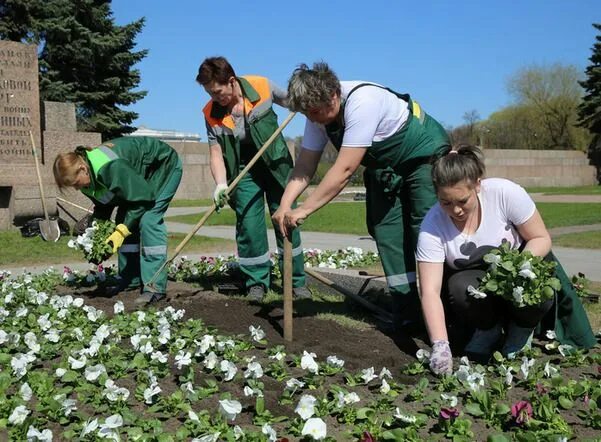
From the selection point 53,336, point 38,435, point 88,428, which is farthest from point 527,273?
point 53,336

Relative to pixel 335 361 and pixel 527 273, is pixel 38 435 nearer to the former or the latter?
pixel 335 361

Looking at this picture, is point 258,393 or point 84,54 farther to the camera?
point 84,54

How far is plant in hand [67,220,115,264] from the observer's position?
215 inches

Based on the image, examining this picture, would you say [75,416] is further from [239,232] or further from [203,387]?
[239,232]

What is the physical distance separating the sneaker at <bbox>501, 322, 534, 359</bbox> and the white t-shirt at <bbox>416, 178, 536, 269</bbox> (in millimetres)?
410

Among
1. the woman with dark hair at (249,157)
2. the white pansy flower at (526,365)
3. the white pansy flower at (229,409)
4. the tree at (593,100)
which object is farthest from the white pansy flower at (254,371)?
the tree at (593,100)

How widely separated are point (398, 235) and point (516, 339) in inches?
44.0

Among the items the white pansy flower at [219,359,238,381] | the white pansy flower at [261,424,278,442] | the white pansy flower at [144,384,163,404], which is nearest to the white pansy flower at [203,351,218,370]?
the white pansy flower at [219,359,238,381]

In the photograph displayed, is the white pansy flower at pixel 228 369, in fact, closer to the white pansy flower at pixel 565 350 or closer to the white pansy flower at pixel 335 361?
the white pansy flower at pixel 335 361

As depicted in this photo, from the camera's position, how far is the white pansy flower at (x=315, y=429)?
263 centimetres

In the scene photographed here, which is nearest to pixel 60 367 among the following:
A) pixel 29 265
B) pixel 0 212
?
pixel 29 265

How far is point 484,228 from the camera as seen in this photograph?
12.3 ft

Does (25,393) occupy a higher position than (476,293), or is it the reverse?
(476,293)

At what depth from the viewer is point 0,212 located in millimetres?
11859
